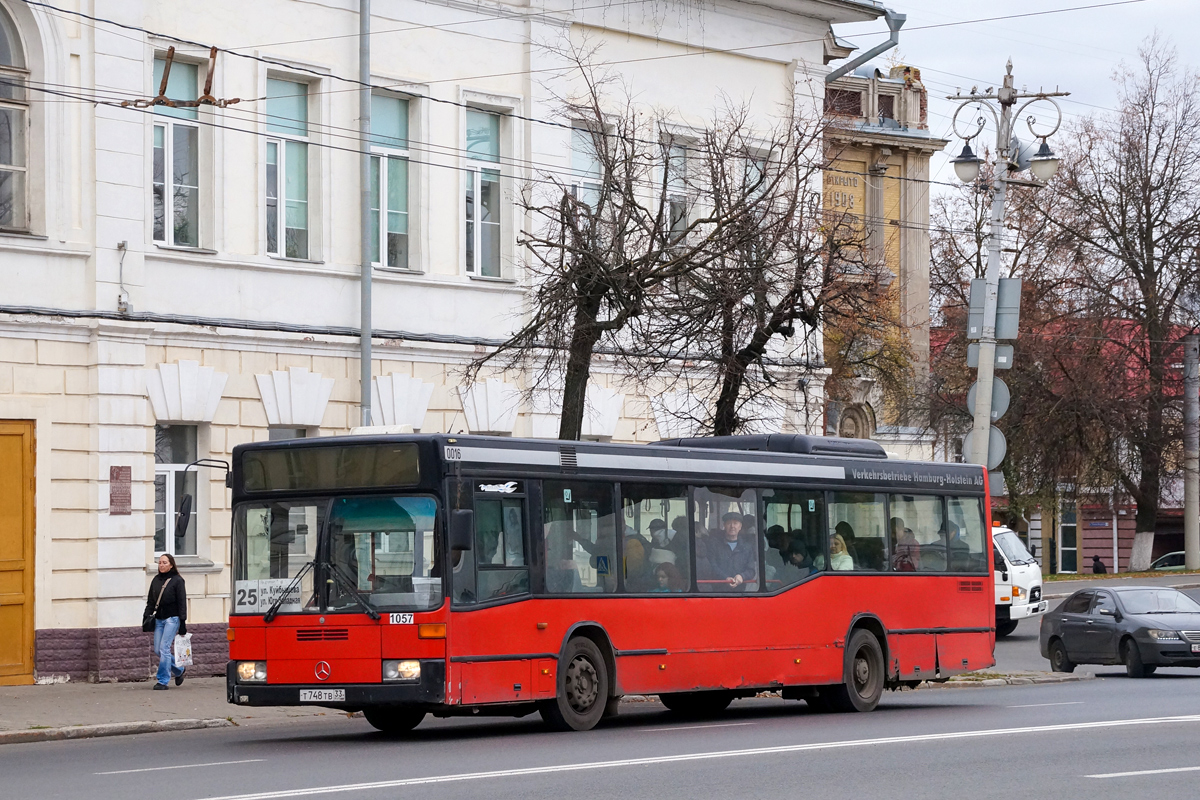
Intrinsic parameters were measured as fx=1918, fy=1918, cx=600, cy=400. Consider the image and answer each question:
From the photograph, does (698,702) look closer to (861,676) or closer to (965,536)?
(861,676)

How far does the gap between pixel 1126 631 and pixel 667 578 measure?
12.1 metres

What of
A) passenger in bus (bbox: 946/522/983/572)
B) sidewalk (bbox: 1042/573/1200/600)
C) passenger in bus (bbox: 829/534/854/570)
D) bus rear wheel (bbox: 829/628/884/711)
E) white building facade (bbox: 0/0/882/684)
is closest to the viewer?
passenger in bus (bbox: 829/534/854/570)

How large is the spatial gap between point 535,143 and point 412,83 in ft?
7.45

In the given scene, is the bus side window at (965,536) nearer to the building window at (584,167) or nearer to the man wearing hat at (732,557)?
the man wearing hat at (732,557)

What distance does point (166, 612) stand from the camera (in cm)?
2173

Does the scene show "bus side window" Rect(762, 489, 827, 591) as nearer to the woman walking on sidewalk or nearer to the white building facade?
the woman walking on sidewalk

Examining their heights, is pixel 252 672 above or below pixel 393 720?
above

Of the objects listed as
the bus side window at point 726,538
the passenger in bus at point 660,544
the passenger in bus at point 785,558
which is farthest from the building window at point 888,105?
the passenger in bus at point 660,544

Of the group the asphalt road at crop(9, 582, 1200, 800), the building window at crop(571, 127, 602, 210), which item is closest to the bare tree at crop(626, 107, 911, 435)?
the building window at crop(571, 127, 602, 210)

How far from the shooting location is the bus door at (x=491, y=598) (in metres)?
15.4

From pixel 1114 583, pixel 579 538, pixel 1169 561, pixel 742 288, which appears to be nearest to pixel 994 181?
pixel 742 288

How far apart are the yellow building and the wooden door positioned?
36737mm

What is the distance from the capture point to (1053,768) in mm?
12922

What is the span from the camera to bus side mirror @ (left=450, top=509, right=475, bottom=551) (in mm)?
15219
